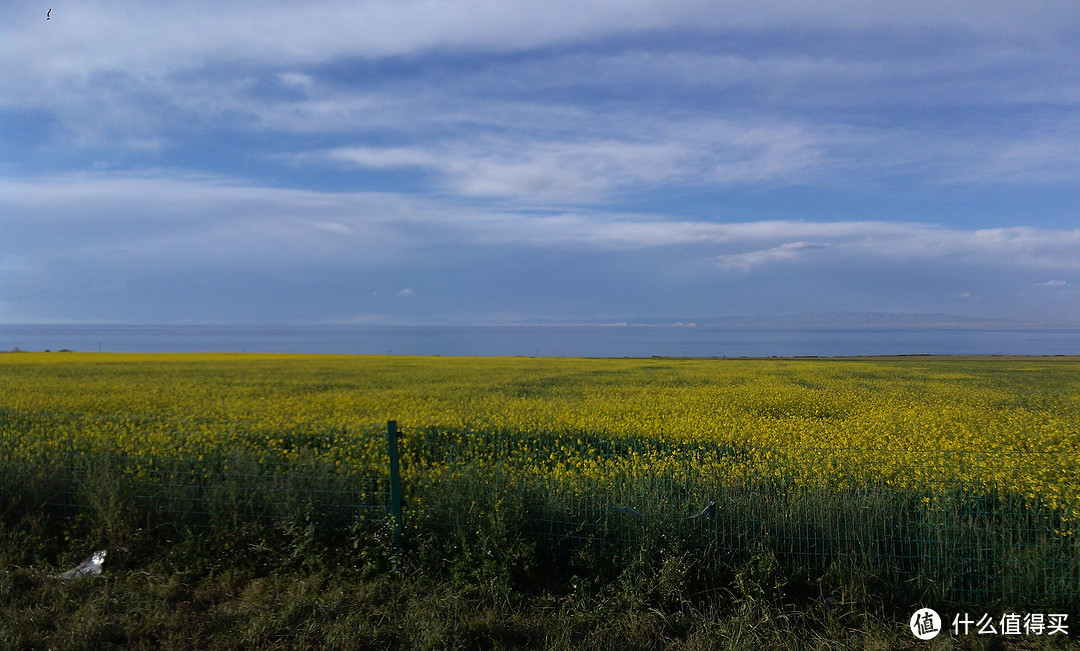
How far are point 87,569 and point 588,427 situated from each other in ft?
24.3

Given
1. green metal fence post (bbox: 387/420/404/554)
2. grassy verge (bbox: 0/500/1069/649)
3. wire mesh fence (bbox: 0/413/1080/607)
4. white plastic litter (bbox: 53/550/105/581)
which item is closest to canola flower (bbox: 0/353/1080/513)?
wire mesh fence (bbox: 0/413/1080/607)

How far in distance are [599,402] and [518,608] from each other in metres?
11.5

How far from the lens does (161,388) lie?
19.5 metres

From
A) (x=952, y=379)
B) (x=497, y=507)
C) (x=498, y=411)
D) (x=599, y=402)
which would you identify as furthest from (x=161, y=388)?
(x=952, y=379)

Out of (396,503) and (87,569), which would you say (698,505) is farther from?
(87,569)

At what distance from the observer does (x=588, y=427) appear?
11.0m

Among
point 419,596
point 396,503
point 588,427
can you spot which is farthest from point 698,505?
point 588,427

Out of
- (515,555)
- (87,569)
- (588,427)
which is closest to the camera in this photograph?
(515,555)

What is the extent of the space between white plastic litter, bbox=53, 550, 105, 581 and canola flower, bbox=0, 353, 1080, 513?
3.31 feet

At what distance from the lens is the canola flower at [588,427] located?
6395 millimetres

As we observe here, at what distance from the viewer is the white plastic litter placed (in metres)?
5.18

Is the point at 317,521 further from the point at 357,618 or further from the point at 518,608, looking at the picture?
the point at 518,608

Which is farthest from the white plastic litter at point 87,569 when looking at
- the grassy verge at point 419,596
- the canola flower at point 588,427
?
the canola flower at point 588,427

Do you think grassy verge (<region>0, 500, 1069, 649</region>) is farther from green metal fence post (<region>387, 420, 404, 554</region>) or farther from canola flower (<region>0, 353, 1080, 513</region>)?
canola flower (<region>0, 353, 1080, 513</region>)
